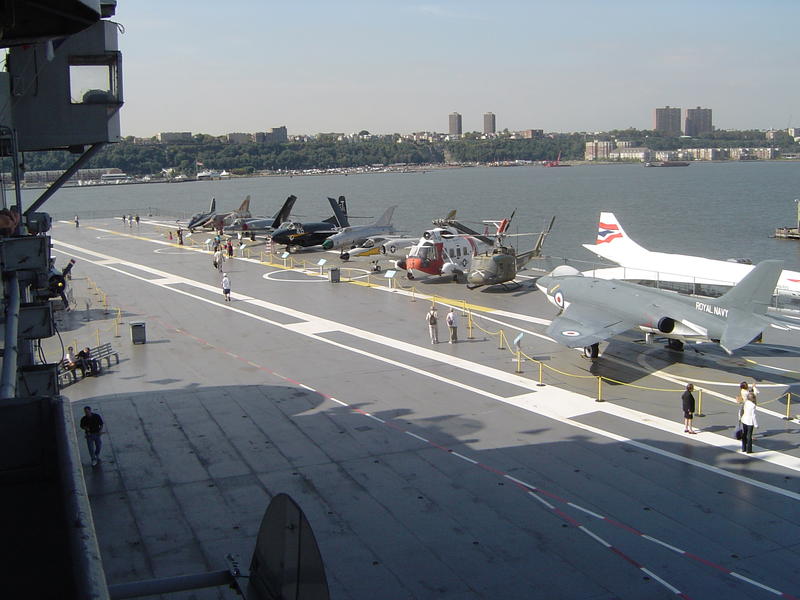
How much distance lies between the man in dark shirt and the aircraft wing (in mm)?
14410

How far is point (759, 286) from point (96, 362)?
73.4 feet

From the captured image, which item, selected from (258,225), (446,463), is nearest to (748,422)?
(446,463)

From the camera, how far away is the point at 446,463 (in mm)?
17438

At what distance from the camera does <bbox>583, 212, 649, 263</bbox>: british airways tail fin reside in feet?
159

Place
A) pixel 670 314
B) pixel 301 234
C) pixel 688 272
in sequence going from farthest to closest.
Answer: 1. pixel 301 234
2. pixel 688 272
3. pixel 670 314

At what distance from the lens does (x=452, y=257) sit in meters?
41.8

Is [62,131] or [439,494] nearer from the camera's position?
[439,494]

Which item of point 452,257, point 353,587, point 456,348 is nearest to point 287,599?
point 353,587

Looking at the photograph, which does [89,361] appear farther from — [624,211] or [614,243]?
[624,211]

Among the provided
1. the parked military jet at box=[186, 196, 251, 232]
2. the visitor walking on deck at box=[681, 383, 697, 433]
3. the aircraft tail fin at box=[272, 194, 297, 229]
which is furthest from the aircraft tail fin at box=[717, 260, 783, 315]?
the parked military jet at box=[186, 196, 251, 232]

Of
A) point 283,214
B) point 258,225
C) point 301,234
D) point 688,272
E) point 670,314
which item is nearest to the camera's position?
point 670,314

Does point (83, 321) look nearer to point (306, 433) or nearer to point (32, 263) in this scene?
point (306, 433)

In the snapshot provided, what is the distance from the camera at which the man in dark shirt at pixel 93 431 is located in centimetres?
1708

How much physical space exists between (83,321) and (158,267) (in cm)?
1766
